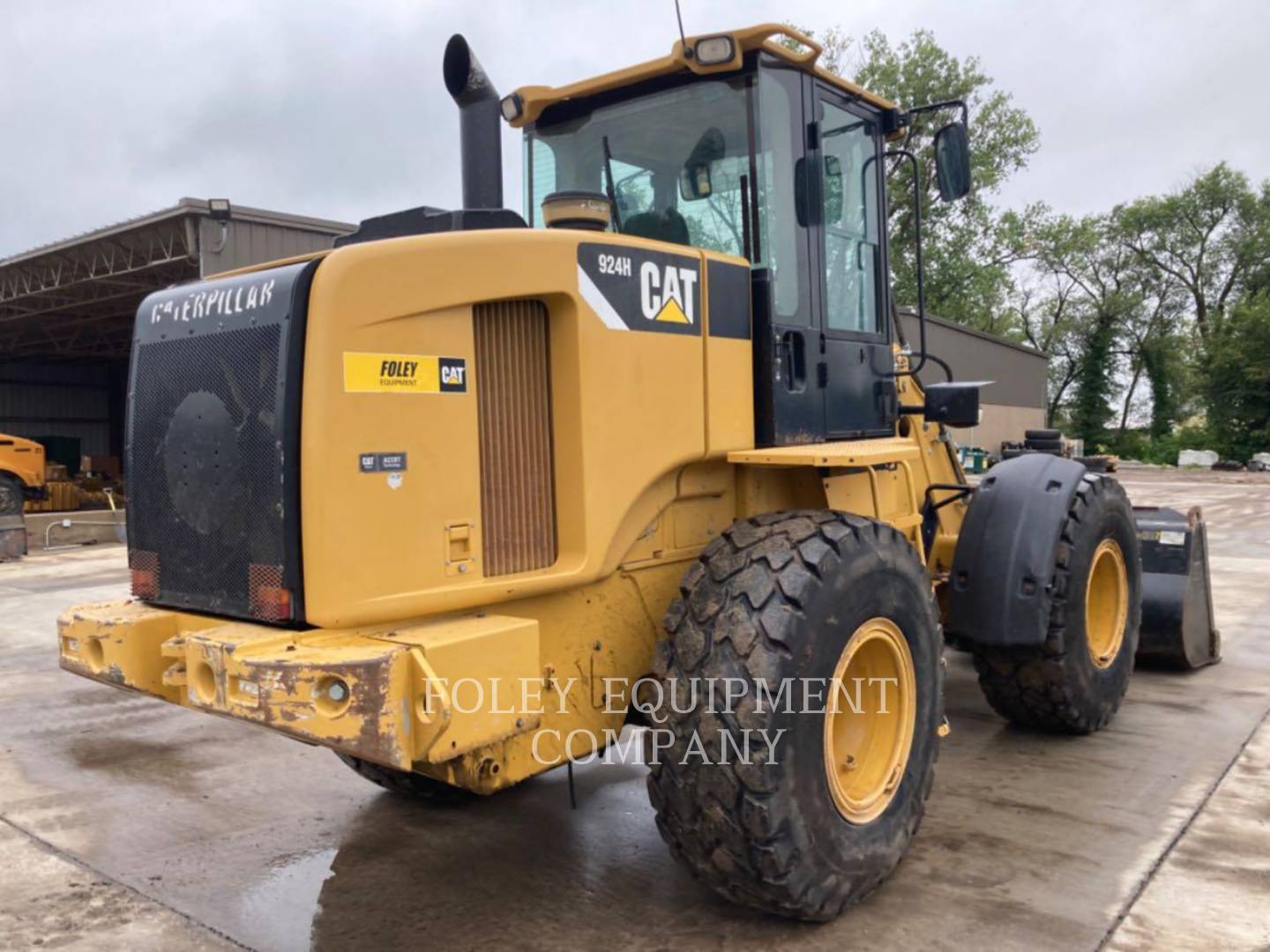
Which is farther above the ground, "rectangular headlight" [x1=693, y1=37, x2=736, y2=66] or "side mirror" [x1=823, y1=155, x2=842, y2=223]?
"rectangular headlight" [x1=693, y1=37, x2=736, y2=66]

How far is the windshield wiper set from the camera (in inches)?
160

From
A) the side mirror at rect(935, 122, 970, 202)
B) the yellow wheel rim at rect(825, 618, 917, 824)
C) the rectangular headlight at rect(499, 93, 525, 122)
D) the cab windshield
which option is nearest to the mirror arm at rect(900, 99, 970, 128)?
the side mirror at rect(935, 122, 970, 202)

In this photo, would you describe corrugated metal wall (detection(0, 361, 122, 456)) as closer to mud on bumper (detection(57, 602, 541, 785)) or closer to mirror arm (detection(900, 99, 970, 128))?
mirror arm (detection(900, 99, 970, 128))

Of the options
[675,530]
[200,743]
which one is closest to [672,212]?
[675,530]

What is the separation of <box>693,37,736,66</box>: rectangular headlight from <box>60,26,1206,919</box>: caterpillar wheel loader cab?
0.04 feet

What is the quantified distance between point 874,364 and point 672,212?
3.56 feet

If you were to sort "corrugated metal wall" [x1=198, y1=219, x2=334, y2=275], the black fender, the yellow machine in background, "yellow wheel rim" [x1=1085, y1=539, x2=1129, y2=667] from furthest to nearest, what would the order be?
the yellow machine in background, "corrugated metal wall" [x1=198, y1=219, x2=334, y2=275], "yellow wheel rim" [x1=1085, y1=539, x2=1129, y2=667], the black fender

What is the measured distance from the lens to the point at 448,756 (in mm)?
2668

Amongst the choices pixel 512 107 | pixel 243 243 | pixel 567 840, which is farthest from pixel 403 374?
pixel 243 243

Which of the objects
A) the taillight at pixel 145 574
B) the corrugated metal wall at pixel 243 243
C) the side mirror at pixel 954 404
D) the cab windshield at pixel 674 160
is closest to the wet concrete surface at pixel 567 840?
the taillight at pixel 145 574

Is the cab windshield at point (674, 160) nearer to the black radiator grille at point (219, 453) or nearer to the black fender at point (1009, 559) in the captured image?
the black radiator grille at point (219, 453)

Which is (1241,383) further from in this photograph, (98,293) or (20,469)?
(20,469)

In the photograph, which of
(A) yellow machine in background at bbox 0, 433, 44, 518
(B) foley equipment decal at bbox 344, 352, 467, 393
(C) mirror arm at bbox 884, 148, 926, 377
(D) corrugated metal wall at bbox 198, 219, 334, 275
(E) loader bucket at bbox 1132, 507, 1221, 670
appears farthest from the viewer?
(A) yellow machine in background at bbox 0, 433, 44, 518

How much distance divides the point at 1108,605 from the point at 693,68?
344 centimetres
